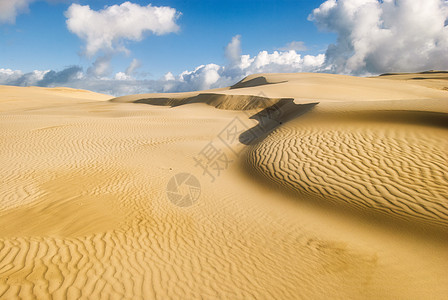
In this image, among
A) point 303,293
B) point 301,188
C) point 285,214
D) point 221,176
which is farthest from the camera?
point 221,176

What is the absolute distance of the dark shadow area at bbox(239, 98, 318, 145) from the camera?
13461 millimetres

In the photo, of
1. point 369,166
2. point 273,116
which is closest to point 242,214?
point 369,166

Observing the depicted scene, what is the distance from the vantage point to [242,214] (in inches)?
234

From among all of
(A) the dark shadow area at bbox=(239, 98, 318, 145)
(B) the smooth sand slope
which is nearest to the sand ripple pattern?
(B) the smooth sand slope

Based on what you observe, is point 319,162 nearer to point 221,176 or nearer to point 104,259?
point 221,176

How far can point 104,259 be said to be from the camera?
4090 mm

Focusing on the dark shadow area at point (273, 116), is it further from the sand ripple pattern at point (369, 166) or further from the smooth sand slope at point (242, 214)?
the sand ripple pattern at point (369, 166)

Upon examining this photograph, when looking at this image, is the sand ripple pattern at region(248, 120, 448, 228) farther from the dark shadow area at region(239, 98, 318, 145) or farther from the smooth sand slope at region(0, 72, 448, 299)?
the dark shadow area at region(239, 98, 318, 145)

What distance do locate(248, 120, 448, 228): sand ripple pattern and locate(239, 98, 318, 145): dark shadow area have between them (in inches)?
134

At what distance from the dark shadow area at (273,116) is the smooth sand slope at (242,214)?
2238mm

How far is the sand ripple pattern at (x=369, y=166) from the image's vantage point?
17.8 ft

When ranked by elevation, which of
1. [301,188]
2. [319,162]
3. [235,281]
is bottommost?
[235,281]

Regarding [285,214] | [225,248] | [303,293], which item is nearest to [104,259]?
[225,248]

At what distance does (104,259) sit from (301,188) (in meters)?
4.87
